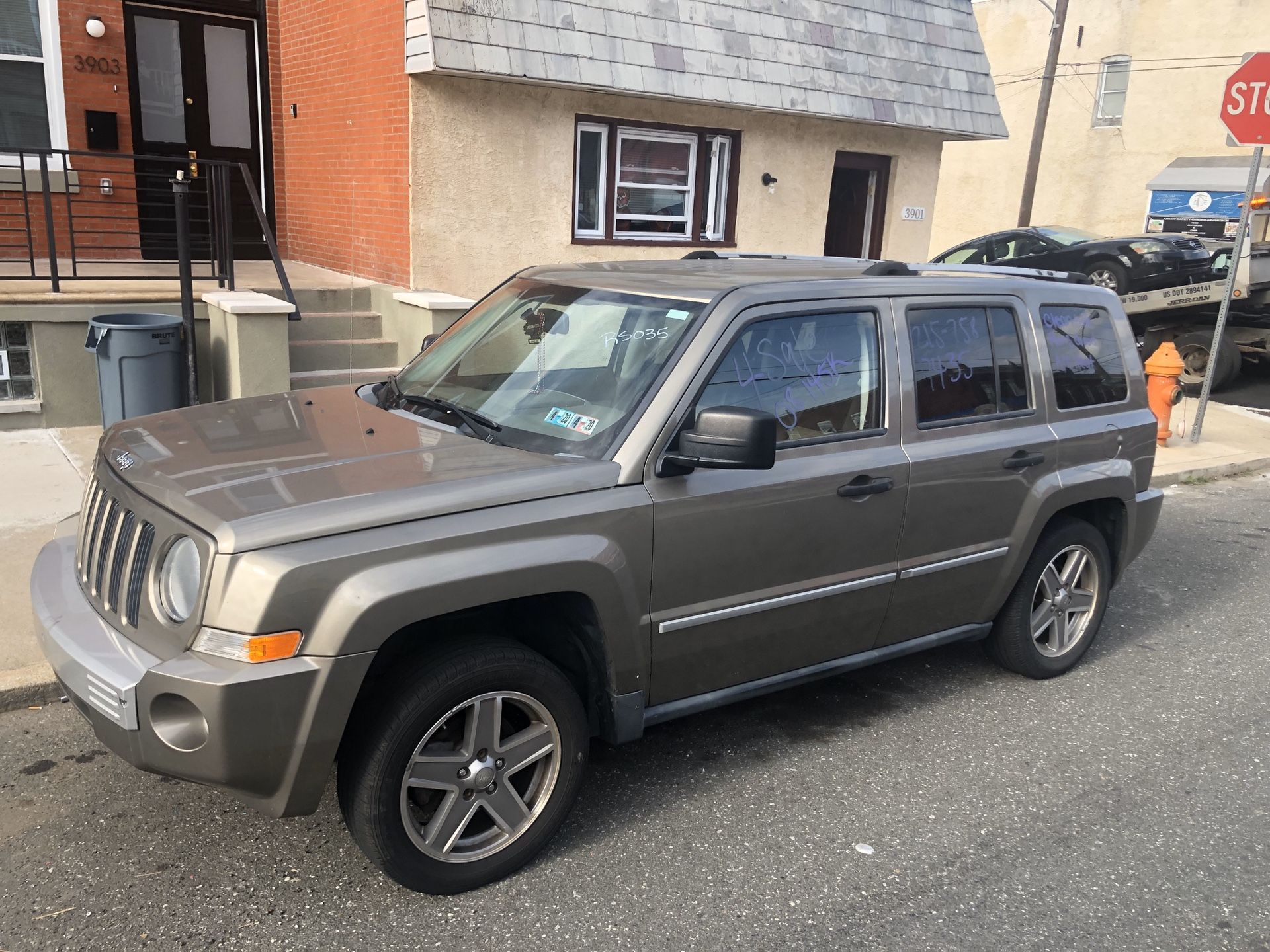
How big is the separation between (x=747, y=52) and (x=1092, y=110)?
891 inches

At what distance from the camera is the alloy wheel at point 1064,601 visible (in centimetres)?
482

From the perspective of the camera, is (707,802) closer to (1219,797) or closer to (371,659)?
(371,659)

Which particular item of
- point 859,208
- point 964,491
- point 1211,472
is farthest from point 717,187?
point 964,491

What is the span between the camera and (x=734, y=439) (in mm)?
3186

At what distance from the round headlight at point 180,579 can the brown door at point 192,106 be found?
7973mm

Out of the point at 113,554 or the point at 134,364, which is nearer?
the point at 113,554

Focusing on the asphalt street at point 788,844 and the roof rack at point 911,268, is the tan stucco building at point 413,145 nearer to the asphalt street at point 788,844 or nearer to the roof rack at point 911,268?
the roof rack at point 911,268

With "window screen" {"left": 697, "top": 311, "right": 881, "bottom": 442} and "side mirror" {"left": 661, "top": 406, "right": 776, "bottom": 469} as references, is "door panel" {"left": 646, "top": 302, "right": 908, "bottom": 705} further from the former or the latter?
"side mirror" {"left": 661, "top": 406, "right": 776, "bottom": 469}

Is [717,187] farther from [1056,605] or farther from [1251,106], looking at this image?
[1056,605]

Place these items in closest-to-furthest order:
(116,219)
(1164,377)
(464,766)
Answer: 1. (464,766)
2. (116,219)
3. (1164,377)

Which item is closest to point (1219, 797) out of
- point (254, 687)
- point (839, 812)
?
point (839, 812)

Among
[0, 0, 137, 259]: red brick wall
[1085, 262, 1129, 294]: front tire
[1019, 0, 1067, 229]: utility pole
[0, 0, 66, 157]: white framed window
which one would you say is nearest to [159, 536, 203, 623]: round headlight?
[0, 0, 137, 259]: red brick wall

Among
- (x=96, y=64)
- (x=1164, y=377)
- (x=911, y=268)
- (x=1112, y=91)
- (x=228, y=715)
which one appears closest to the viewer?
(x=228, y=715)

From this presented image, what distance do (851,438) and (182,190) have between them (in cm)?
567
